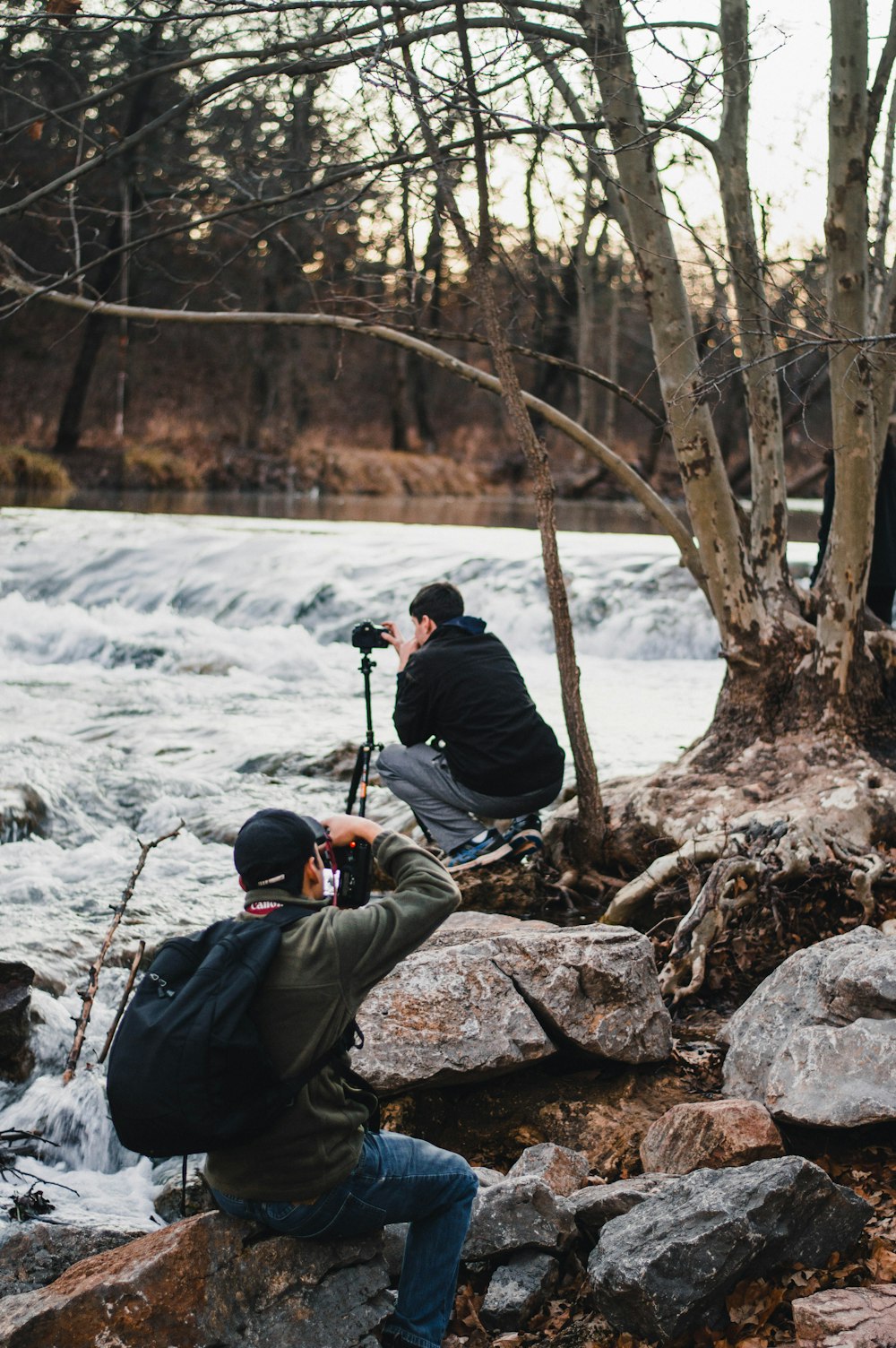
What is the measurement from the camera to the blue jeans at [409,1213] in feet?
9.52

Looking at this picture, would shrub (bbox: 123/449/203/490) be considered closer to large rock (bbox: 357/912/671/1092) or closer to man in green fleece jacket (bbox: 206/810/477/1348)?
large rock (bbox: 357/912/671/1092)

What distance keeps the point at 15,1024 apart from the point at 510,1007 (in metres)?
1.97

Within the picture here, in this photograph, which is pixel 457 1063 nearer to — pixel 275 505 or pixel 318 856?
pixel 318 856

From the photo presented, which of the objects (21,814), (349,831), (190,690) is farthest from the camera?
(190,690)

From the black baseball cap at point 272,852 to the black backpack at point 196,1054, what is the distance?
14cm

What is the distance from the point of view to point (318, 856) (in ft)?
9.68

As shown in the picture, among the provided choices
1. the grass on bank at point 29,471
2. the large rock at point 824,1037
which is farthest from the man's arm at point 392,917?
the grass on bank at point 29,471

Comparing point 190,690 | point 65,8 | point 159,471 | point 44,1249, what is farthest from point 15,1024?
point 159,471

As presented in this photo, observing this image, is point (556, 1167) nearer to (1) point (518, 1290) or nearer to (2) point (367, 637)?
(1) point (518, 1290)

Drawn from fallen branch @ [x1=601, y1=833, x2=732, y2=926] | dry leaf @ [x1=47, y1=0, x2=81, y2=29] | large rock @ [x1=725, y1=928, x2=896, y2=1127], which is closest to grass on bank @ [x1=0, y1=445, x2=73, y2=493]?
dry leaf @ [x1=47, y1=0, x2=81, y2=29]

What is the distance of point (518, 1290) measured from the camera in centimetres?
319

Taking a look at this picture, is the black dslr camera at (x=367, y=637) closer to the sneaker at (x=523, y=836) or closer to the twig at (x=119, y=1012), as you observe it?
the sneaker at (x=523, y=836)

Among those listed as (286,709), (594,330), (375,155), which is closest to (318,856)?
(375,155)

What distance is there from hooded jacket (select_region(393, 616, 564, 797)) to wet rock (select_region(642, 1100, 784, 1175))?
2559mm
